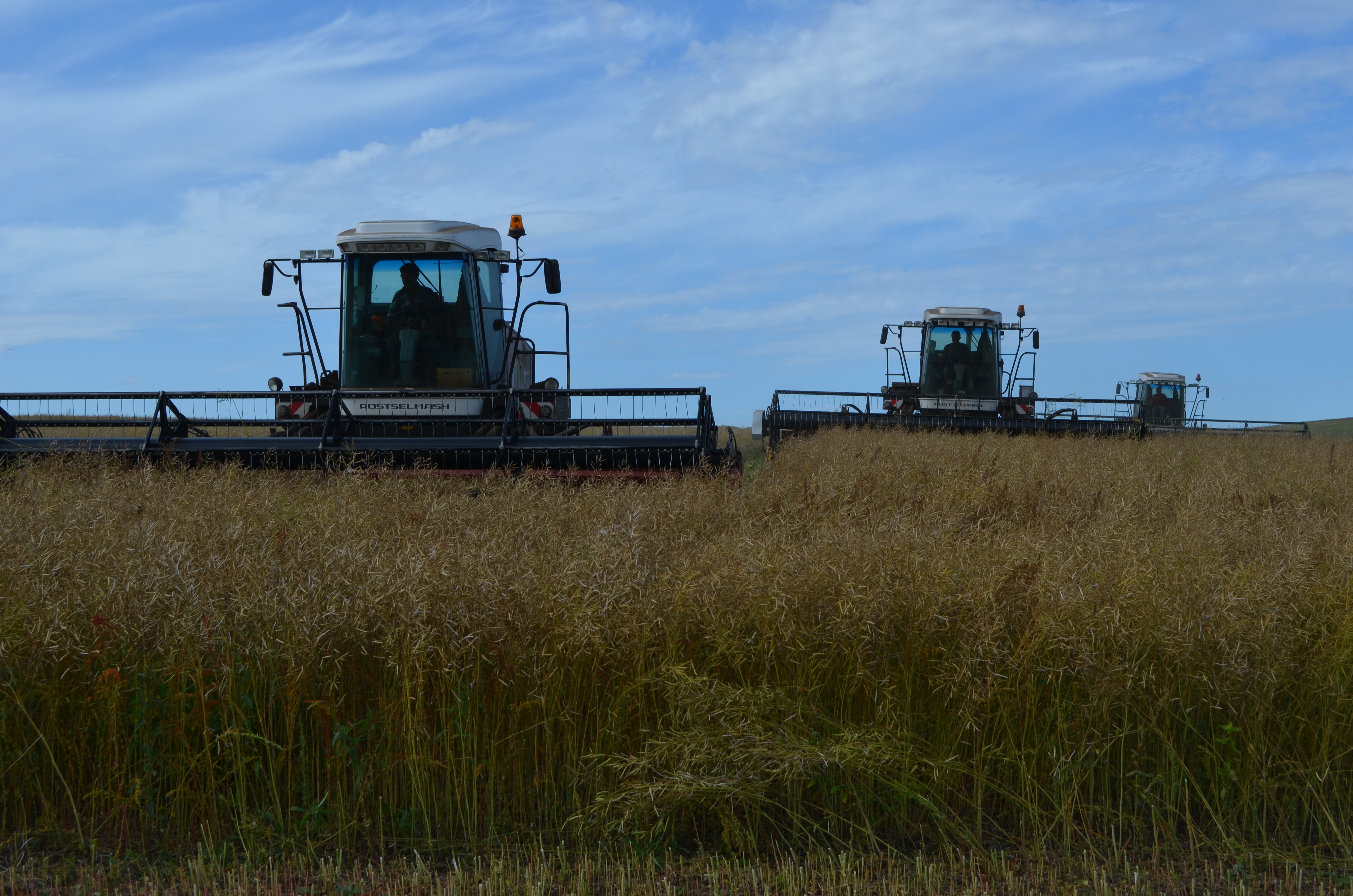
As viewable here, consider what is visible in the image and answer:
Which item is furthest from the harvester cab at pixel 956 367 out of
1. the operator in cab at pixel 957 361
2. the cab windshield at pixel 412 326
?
the cab windshield at pixel 412 326

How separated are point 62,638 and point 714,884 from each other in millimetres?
1984

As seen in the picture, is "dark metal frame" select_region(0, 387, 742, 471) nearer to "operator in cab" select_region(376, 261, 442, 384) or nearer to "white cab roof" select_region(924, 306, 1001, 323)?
"operator in cab" select_region(376, 261, 442, 384)

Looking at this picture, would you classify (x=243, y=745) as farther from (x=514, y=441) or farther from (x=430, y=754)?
(x=514, y=441)

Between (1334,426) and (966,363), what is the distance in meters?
49.1

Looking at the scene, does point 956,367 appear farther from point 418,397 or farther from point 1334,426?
point 1334,426

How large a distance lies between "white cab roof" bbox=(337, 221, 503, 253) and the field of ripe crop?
613 cm

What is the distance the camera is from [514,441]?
7.90 meters

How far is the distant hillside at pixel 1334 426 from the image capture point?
162 ft

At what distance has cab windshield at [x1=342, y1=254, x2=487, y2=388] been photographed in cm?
925

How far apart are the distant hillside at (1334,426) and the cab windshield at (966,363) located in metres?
34.6

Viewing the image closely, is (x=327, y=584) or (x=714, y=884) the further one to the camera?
(x=327, y=584)

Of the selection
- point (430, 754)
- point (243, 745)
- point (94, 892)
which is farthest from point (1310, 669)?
point (94, 892)


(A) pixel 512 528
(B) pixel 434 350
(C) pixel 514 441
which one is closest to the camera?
(A) pixel 512 528

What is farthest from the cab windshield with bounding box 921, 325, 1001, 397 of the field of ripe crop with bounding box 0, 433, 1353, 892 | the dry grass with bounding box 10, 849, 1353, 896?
the dry grass with bounding box 10, 849, 1353, 896
